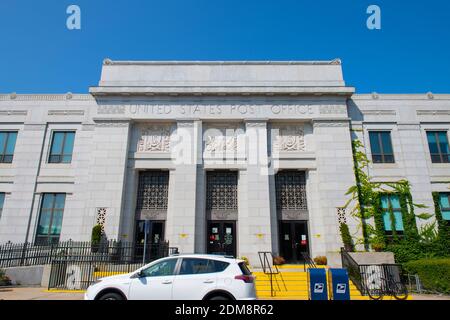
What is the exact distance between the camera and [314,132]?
21.8 meters

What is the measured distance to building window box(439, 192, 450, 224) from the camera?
2059 cm

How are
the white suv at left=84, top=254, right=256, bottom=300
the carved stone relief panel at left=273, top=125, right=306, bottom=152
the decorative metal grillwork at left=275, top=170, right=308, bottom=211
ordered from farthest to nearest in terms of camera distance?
the carved stone relief panel at left=273, top=125, right=306, bottom=152 → the decorative metal grillwork at left=275, top=170, right=308, bottom=211 → the white suv at left=84, top=254, right=256, bottom=300

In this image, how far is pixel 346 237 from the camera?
18.9 meters

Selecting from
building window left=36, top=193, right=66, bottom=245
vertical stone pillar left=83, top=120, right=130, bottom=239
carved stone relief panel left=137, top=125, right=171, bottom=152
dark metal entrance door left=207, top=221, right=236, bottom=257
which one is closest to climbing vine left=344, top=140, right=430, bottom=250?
dark metal entrance door left=207, top=221, right=236, bottom=257

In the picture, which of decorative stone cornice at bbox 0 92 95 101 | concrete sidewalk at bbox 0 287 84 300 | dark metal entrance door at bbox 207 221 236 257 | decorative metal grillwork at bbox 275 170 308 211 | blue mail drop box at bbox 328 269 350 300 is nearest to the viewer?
blue mail drop box at bbox 328 269 350 300

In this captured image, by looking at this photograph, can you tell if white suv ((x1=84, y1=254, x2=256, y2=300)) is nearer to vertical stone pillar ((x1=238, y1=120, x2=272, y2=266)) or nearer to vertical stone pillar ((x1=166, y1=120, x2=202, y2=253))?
vertical stone pillar ((x1=166, y1=120, x2=202, y2=253))

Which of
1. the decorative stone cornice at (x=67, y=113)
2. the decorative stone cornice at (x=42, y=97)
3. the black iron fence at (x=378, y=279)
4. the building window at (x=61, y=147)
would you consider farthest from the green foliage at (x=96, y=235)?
the black iron fence at (x=378, y=279)

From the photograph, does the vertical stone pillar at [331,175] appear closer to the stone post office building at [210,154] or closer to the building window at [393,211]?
the stone post office building at [210,154]

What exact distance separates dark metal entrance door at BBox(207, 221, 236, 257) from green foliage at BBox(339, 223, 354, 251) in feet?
24.0

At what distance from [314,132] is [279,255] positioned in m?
9.40

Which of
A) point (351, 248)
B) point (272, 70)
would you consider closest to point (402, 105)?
point (272, 70)

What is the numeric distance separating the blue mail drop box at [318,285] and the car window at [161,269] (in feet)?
15.6

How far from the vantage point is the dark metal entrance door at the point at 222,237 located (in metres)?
20.2
